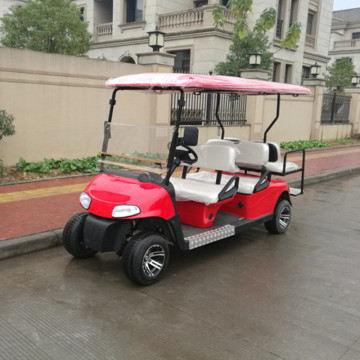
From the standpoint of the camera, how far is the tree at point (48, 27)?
1636 cm

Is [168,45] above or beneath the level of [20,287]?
above

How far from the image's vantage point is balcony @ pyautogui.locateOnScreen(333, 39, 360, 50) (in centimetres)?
3697

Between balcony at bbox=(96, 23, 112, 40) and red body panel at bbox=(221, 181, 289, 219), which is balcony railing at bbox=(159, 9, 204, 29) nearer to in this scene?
balcony at bbox=(96, 23, 112, 40)

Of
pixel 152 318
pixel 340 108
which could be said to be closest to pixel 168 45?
pixel 340 108

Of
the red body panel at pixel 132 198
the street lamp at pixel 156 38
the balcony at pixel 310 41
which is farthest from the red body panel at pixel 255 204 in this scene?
the balcony at pixel 310 41

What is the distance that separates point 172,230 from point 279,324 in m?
1.41

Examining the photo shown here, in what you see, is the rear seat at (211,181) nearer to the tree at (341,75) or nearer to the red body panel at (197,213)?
the red body panel at (197,213)

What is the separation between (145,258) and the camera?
3.99 meters

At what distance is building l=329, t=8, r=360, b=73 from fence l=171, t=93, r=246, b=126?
26.4 m

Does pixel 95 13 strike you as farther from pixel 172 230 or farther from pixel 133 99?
pixel 172 230

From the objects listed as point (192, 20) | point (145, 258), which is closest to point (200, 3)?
point (192, 20)

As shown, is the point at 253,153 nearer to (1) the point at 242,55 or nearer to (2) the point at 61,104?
(2) the point at 61,104

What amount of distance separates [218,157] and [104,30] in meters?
22.4

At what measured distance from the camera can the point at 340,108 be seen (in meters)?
20.7
